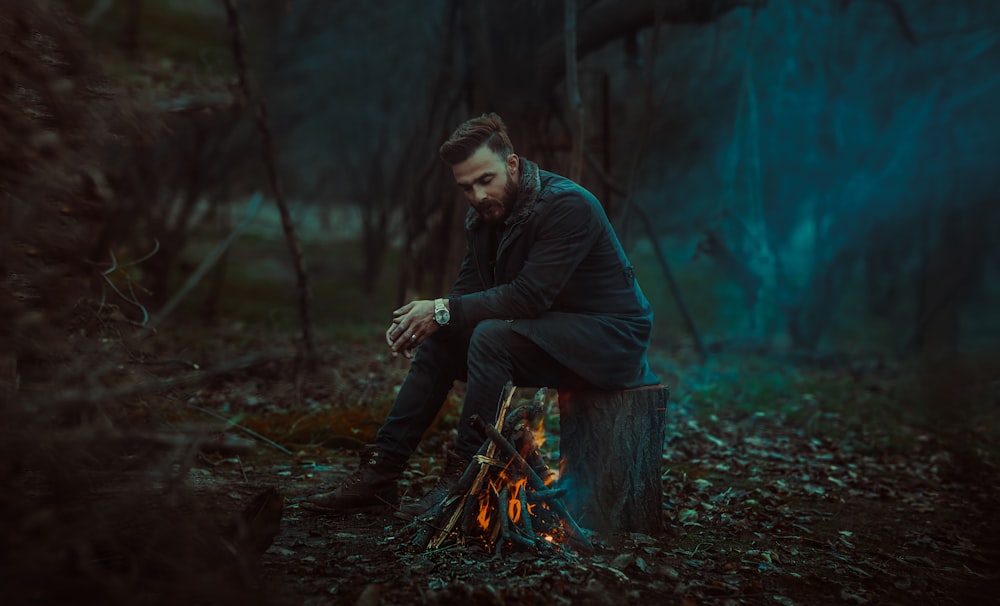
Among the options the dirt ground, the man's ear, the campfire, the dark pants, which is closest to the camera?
the dirt ground

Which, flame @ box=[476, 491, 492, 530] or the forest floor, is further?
flame @ box=[476, 491, 492, 530]

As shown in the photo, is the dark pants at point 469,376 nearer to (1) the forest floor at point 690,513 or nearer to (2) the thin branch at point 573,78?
(1) the forest floor at point 690,513

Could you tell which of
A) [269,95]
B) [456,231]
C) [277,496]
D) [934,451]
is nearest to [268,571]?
[277,496]

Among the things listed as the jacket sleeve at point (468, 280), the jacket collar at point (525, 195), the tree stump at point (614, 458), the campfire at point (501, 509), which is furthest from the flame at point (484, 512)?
the jacket collar at point (525, 195)

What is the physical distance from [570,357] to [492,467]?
0.61 metres

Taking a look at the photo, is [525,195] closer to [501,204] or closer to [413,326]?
[501,204]

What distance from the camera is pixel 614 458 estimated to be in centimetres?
370

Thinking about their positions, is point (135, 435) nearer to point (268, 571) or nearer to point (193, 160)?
point (268, 571)

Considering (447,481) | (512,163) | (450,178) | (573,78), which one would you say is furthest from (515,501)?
(450,178)

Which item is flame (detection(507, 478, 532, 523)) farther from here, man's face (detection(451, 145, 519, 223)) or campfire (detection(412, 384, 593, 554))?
man's face (detection(451, 145, 519, 223))

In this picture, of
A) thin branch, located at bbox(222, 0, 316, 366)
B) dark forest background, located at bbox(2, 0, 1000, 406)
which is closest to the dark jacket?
dark forest background, located at bbox(2, 0, 1000, 406)

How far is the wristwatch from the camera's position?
367 centimetres

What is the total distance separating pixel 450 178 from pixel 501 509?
5.51 meters

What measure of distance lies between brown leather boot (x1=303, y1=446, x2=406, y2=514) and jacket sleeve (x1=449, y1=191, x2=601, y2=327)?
2.59 feet
